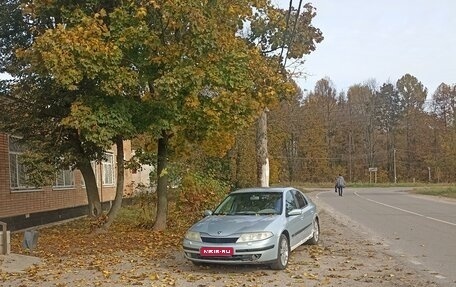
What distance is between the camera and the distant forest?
7562cm

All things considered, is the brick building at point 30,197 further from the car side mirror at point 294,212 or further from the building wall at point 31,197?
the car side mirror at point 294,212

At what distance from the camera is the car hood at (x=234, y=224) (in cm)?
895

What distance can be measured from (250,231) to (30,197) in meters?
12.5

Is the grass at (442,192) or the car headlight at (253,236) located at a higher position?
the car headlight at (253,236)

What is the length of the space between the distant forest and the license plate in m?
63.0

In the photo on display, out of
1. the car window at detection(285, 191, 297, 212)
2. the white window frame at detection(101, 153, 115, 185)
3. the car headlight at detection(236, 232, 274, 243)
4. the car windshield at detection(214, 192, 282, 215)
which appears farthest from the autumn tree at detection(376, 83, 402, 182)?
the car headlight at detection(236, 232, 274, 243)

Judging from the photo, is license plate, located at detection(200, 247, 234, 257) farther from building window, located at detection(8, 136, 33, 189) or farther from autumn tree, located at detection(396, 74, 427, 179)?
autumn tree, located at detection(396, 74, 427, 179)

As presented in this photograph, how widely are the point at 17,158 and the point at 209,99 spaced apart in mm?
8398

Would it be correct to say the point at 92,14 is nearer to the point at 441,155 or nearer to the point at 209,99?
the point at 209,99

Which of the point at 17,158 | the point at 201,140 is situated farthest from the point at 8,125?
the point at 201,140

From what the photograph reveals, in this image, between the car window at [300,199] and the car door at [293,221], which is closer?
the car door at [293,221]

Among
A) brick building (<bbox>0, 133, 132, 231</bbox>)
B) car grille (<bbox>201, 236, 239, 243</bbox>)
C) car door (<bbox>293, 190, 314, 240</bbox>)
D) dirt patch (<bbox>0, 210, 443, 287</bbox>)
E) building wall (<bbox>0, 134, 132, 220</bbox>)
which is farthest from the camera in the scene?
brick building (<bbox>0, 133, 132, 231</bbox>)

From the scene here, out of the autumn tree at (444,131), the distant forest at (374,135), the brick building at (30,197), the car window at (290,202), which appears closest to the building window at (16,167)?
the brick building at (30,197)

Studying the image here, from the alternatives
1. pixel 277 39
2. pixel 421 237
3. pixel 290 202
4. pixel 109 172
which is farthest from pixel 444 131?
pixel 290 202
